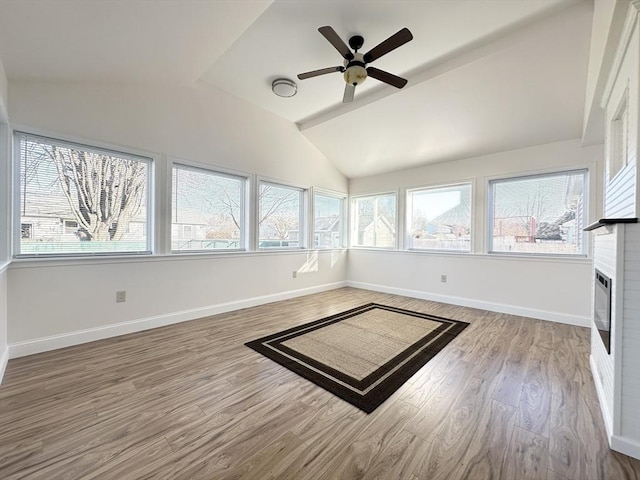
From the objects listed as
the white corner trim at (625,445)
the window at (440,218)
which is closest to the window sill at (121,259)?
the window at (440,218)

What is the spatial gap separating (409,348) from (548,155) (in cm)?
331

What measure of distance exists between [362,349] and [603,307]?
5.89ft

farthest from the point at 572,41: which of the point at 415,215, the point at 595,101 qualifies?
the point at 415,215

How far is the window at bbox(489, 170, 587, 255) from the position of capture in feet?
11.8

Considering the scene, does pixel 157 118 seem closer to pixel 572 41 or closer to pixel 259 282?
pixel 259 282

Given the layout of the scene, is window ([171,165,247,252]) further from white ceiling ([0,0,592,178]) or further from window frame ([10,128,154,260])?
white ceiling ([0,0,592,178])

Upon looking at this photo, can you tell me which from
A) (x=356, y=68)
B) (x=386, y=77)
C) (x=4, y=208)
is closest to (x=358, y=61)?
(x=356, y=68)

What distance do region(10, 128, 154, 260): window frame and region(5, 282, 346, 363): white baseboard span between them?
76 centimetres

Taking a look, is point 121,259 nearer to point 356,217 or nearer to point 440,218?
point 356,217

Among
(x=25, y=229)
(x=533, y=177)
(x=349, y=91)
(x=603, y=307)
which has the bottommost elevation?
(x=603, y=307)

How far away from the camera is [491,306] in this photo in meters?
4.11

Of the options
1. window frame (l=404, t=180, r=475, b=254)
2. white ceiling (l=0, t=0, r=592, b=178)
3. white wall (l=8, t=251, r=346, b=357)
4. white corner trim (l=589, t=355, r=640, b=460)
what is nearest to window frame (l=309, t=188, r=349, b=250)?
white wall (l=8, t=251, r=346, b=357)

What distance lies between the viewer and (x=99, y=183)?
2895 millimetres

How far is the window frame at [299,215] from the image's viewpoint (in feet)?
13.9
